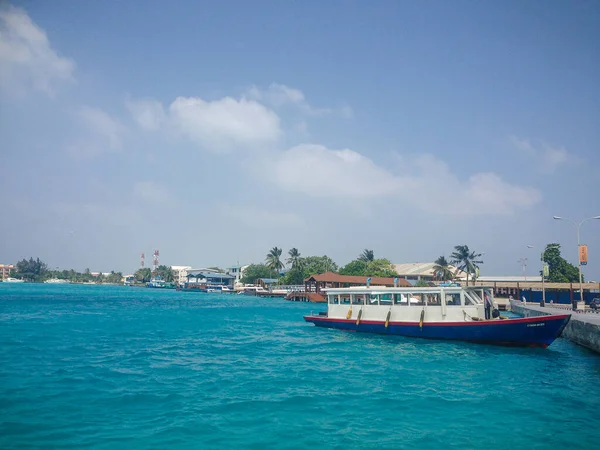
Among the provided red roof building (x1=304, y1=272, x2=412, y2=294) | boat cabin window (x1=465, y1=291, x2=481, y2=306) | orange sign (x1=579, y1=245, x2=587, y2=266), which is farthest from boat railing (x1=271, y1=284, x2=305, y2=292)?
boat cabin window (x1=465, y1=291, x2=481, y2=306)

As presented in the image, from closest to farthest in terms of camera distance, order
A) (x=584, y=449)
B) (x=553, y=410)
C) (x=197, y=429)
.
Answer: (x=584, y=449) < (x=197, y=429) < (x=553, y=410)

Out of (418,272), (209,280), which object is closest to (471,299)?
(418,272)

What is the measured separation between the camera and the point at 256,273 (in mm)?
139125

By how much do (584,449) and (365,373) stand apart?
32.1 feet

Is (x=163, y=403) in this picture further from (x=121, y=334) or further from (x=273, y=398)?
(x=121, y=334)

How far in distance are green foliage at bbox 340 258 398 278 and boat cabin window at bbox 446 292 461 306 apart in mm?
68467

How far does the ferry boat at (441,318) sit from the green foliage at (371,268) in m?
64.4

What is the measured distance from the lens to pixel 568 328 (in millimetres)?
32125

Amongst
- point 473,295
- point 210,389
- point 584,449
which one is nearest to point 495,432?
point 584,449

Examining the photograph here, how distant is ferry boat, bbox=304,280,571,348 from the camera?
25.6 metres

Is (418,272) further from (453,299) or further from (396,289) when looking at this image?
(453,299)

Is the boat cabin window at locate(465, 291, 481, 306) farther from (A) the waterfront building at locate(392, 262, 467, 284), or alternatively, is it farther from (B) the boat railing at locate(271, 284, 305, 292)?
(A) the waterfront building at locate(392, 262, 467, 284)

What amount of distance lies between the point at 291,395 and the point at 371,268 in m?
86.6

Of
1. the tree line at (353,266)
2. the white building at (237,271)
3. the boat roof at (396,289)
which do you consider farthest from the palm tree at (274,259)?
the boat roof at (396,289)
